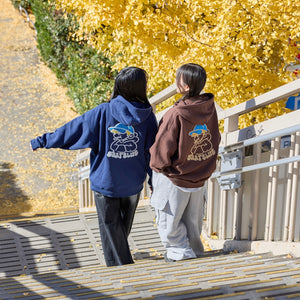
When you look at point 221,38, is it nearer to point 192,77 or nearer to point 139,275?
point 192,77

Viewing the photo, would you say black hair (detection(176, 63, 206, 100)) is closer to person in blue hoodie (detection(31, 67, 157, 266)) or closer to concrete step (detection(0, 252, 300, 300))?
person in blue hoodie (detection(31, 67, 157, 266))

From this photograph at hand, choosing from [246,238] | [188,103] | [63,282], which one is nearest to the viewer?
[63,282]

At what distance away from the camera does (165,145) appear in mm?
2844

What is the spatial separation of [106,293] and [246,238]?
1.63m

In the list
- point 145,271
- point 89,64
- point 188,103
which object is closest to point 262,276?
point 145,271

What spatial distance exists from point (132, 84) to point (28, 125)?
10.2 metres

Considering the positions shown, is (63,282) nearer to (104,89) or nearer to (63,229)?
(63,229)

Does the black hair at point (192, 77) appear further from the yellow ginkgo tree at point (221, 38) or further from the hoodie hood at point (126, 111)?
the yellow ginkgo tree at point (221, 38)

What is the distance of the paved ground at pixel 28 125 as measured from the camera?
940cm

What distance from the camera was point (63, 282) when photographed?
8.65 ft

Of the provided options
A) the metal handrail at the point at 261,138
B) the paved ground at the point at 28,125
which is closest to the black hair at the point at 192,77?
the metal handrail at the point at 261,138

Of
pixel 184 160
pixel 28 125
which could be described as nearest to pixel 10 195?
pixel 28 125

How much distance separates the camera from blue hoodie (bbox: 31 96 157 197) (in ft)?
9.91

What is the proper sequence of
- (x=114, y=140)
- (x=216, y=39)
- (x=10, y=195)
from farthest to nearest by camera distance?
1. (x=10, y=195)
2. (x=216, y=39)
3. (x=114, y=140)
